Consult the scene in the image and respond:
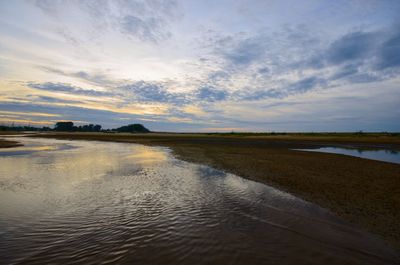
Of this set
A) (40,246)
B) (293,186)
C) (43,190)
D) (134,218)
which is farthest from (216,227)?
(43,190)

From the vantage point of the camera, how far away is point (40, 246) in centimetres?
578

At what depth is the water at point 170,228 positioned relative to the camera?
543cm

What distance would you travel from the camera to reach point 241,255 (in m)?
5.48

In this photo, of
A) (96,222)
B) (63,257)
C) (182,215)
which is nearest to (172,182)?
(182,215)

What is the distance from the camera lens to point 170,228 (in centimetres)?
708

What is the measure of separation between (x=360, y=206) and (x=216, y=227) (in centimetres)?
691

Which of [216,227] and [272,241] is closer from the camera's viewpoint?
[272,241]

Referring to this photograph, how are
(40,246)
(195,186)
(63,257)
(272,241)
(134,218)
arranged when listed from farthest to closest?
(195,186) < (134,218) < (272,241) < (40,246) < (63,257)

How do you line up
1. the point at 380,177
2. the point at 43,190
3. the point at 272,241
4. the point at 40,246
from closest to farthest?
the point at 40,246 < the point at 272,241 < the point at 43,190 < the point at 380,177

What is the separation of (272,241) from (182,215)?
11.4 feet

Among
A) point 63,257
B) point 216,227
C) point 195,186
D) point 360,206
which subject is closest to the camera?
point 63,257

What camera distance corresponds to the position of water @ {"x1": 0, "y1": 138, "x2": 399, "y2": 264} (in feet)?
17.8

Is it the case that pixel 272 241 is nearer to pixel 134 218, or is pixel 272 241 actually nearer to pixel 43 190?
pixel 134 218

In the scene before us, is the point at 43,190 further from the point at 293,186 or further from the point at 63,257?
the point at 293,186
